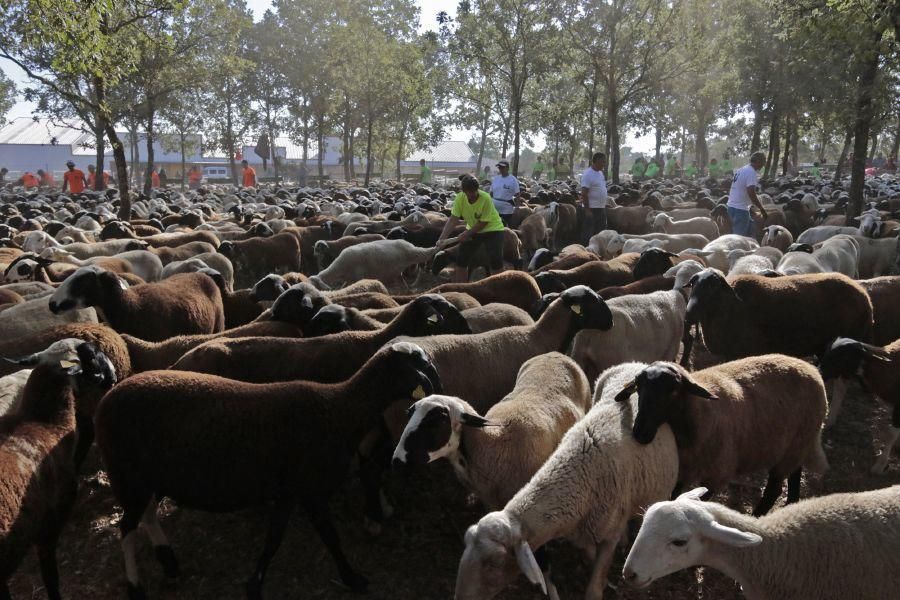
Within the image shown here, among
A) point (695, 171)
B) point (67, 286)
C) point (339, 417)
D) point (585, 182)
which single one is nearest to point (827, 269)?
point (585, 182)

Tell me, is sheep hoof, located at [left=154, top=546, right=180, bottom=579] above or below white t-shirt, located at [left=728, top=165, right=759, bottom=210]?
below

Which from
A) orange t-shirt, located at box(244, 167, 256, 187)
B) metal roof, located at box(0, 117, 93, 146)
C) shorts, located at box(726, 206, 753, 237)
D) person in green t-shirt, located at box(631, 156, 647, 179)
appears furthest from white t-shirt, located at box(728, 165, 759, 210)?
metal roof, located at box(0, 117, 93, 146)

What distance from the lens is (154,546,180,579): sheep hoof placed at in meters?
3.85

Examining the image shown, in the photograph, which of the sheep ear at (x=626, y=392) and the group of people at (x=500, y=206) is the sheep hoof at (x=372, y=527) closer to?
the sheep ear at (x=626, y=392)

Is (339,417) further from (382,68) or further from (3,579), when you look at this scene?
(382,68)

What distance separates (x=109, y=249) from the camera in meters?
11.1

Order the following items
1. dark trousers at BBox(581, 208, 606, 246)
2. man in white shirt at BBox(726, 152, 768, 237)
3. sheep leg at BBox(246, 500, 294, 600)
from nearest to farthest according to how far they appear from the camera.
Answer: sheep leg at BBox(246, 500, 294, 600), man in white shirt at BBox(726, 152, 768, 237), dark trousers at BBox(581, 208, 606, 246)

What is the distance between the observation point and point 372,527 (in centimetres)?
429

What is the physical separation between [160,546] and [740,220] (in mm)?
10203

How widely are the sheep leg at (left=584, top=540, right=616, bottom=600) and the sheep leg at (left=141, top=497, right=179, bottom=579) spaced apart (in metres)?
2.50

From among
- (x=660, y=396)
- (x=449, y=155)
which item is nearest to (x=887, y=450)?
(x=660, y=396)

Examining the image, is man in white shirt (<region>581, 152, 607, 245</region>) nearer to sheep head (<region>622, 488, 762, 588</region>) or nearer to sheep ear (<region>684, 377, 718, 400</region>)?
sheep ear (<region>684, 377, 718, 400</region>)

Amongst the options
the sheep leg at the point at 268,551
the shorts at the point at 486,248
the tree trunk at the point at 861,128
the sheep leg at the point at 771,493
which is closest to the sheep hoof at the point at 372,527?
the sheep leg at the point at 268,551

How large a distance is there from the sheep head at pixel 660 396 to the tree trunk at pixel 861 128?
30.7 ft
